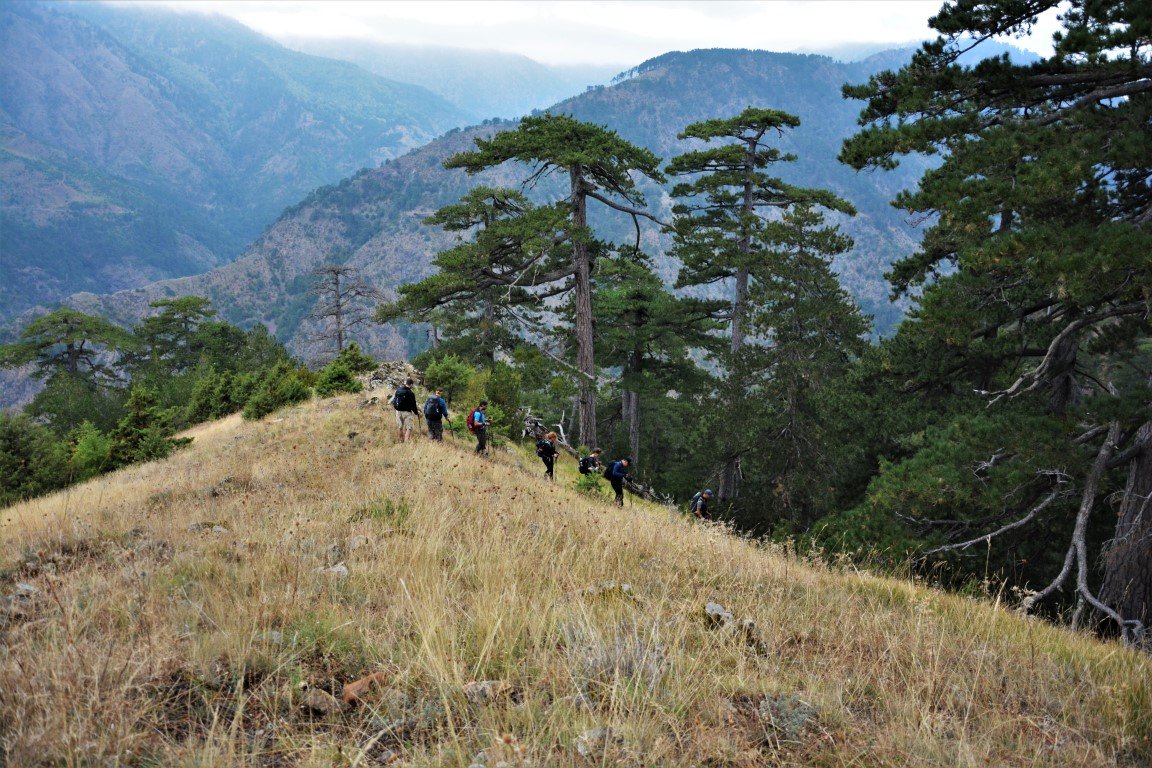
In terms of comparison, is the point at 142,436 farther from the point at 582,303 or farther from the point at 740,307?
the point at 740,307

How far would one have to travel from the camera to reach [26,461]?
19.9m

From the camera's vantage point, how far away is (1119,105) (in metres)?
7.16

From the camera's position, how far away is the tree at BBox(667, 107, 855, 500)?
22047mm

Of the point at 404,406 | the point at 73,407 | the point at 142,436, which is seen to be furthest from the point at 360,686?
the point at 73,407

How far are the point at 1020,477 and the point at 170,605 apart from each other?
1059cm

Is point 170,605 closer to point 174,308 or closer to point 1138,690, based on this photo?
point 1138,690

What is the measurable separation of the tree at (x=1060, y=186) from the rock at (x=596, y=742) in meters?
6.55

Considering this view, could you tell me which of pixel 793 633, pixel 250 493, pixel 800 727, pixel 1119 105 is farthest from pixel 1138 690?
pixel 250 493

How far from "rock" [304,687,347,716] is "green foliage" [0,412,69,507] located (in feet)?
74.0

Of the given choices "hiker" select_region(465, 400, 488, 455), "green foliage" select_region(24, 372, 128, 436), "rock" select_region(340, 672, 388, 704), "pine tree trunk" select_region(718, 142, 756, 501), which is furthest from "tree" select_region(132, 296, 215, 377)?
"rock" select_region(340, 672, 388, 704)

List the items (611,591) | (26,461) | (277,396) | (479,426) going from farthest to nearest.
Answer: (277,396)
(26,461)
(479,426)
(611,591)

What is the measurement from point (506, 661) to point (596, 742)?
29.8 inches

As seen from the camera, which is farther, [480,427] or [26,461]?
[26,461]

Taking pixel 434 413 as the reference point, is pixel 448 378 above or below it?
below
